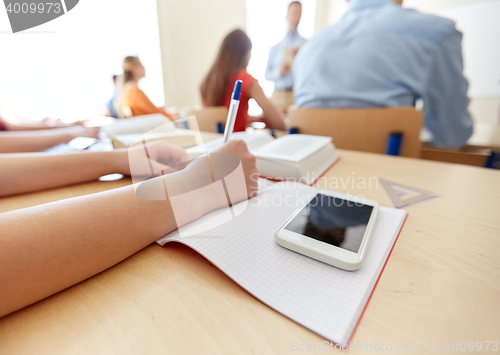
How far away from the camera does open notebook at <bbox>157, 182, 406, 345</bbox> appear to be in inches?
7.9

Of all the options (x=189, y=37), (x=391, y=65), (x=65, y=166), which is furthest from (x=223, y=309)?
(x=189, y=37)

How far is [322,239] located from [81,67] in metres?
2.49

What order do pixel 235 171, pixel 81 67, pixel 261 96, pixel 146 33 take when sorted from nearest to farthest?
pixel 235 171
pixel 261 96
pixel 81 67
pixel 146 33

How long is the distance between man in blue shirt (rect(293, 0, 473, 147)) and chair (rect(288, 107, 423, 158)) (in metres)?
0.09

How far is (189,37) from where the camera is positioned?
2.63m

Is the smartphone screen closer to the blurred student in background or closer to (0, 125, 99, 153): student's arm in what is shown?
(0, 125, 99, 153): student's arm

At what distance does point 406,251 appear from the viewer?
11.4 inches

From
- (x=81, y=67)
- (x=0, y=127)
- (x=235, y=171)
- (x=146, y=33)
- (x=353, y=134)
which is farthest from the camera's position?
(x=146, y=33)

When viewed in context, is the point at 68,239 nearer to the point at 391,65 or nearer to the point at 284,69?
the point at 391,65

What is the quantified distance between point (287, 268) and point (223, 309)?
0.26 feet

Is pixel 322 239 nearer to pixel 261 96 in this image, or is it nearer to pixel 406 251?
pixel 406 251

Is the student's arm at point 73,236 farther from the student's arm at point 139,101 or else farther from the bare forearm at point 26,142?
the student's arm at point 139,101

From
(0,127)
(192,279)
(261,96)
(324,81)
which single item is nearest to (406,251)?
(192,279)

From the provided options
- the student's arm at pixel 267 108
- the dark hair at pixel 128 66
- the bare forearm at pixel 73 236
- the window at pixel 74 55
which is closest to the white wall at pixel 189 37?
the window at pixel 74 55
